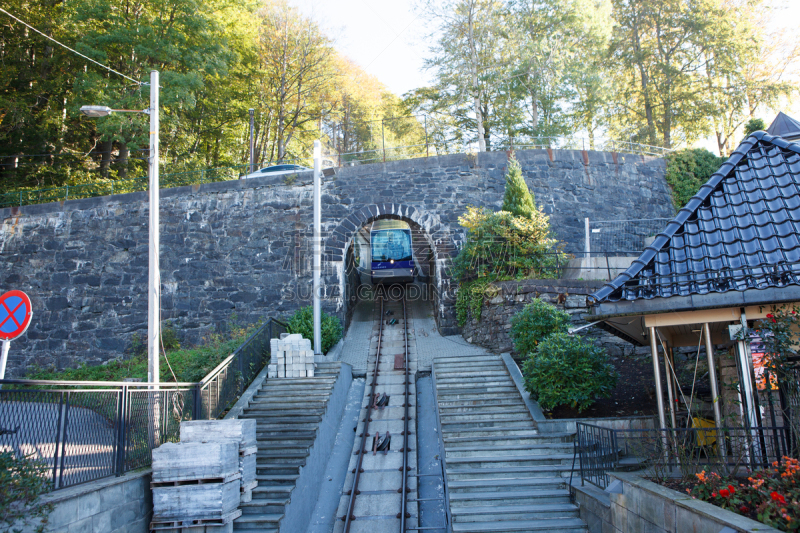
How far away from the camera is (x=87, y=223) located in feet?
57.4

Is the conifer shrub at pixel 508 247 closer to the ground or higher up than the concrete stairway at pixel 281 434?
higher up

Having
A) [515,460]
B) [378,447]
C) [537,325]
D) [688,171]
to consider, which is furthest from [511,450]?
[688,171]

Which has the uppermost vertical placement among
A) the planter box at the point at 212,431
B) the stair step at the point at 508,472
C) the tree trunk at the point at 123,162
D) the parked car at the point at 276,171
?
the tree trunk at the point at 123,162

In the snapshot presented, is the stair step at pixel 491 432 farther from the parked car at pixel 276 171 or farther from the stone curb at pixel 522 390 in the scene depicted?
the parked car at pixel 276 171

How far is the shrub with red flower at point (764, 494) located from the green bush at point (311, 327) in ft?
34.9

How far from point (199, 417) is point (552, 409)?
20.5ft

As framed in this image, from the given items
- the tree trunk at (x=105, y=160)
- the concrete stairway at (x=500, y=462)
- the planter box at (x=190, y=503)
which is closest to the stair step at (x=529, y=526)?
the concrete stairway at (x=500, y=462)

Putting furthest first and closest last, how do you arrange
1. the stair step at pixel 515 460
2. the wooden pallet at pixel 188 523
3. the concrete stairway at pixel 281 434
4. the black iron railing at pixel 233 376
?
the black iron railing at pixel 233 376 → the stair step at pixel 515 460 → the concrete stairway at pixel 281 434 → the wooden pallet at pixel 188 523

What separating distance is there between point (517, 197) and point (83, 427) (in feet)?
40.1

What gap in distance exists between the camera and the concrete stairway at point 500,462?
23.5 feet

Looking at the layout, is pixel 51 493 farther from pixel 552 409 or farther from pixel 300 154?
pixel 300 154

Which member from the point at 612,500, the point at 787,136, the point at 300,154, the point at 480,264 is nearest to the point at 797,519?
the point at 612,500

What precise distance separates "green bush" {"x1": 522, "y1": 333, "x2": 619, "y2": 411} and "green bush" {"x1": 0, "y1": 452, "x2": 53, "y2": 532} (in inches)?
298

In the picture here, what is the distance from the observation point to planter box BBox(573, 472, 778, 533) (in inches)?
171
